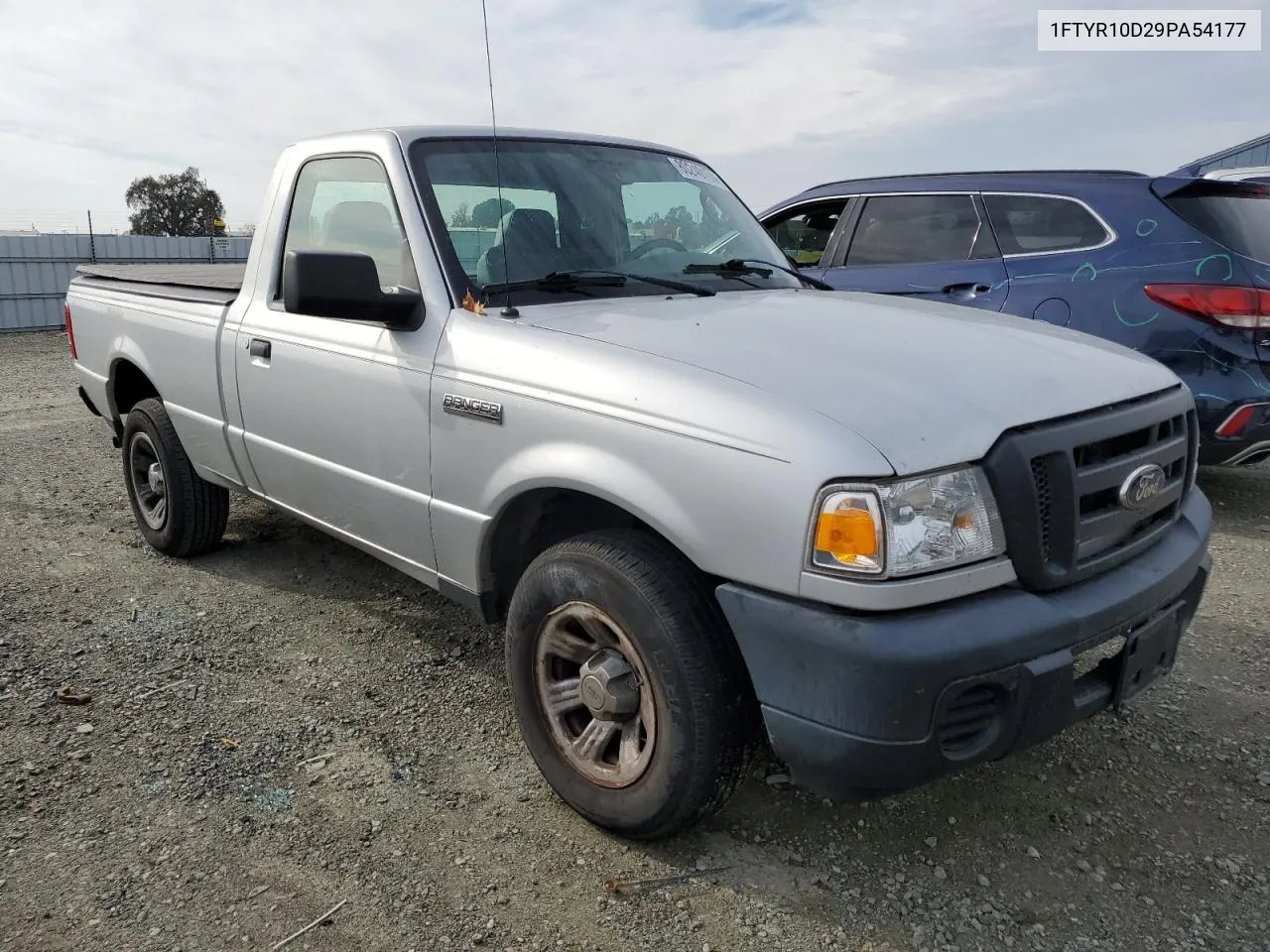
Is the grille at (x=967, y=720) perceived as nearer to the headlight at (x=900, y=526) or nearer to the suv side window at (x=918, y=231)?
the headlight at (x=900, y=526)

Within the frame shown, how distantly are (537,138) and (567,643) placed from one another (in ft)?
6.11

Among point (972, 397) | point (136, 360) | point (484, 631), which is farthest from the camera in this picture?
point (136, 360)

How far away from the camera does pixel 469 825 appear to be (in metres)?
2.65

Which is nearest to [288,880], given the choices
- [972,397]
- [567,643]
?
[567,643]

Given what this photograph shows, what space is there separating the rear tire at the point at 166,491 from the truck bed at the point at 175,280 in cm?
56

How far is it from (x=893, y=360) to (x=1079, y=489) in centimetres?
52

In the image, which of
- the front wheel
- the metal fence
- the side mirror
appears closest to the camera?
the front wheel

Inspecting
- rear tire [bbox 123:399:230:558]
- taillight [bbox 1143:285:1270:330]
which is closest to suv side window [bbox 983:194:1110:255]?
taillight [bbox 1143:285:1270:330]

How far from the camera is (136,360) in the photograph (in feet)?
15.0

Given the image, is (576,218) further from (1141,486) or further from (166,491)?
(166,491)

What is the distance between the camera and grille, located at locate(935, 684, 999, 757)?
199 cm

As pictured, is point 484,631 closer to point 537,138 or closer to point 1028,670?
point 537,138

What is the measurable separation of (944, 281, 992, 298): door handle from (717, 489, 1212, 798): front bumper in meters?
3.86

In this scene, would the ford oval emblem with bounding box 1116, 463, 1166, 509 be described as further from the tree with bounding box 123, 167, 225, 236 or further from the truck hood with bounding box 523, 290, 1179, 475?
the tree with bounding box 123, 167, 225, 236
